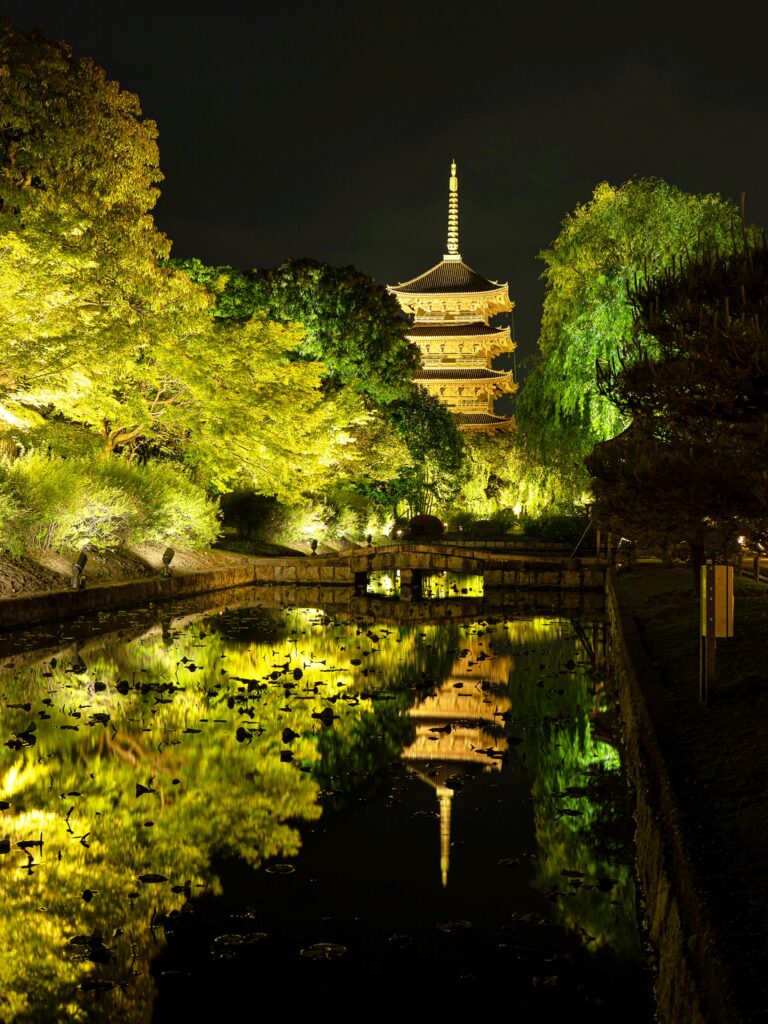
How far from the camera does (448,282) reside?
71.0 m

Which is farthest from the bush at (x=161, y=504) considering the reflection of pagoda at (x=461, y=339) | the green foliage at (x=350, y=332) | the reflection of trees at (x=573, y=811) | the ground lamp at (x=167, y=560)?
the reflection of pagoda at (x=461, y=339)

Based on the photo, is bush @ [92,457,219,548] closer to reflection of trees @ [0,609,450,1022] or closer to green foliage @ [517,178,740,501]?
reflection of trees @ [0,609,450,1022]

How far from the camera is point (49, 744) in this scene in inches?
346

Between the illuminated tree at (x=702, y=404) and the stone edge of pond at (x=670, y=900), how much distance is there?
1852 millimetres

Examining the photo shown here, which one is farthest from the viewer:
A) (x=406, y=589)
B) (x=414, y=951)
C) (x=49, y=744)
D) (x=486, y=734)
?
(x=406, y=589)

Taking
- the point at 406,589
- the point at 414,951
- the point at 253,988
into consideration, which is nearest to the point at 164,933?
the point at 253,988

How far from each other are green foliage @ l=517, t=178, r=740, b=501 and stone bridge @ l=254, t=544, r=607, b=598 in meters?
4.62

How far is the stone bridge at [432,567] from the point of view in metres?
27.4

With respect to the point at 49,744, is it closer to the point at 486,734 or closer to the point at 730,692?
the point at 486,734

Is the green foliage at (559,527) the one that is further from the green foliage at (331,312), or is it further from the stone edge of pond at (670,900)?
the stone edge of pond at (670,900)

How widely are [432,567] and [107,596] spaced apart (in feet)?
36.2

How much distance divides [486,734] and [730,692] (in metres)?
2.65

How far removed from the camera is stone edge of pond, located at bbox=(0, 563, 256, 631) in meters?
16.6

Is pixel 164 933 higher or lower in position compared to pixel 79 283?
lower
